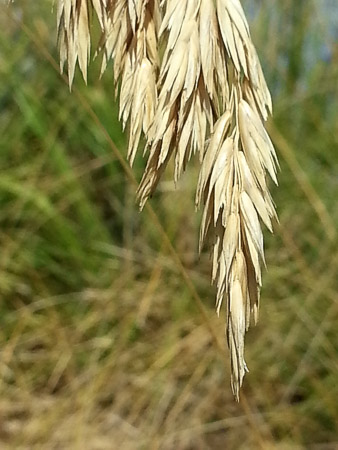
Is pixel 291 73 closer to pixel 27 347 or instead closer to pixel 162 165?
pixel 27 347

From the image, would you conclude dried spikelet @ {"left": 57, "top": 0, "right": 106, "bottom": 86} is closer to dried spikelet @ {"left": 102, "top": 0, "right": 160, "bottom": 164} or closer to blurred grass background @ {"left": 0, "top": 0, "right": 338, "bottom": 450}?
dried spikelet @ {"left": 102, "top": 0, "right": 160, "bottom": 164}

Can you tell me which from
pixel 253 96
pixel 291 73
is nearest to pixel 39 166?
pixel 291 73

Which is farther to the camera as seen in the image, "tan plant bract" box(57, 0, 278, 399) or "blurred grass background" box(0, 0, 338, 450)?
"blurred grass background" box(0, 0, 338, 450)

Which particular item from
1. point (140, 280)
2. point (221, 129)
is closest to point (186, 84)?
point (221, 129)

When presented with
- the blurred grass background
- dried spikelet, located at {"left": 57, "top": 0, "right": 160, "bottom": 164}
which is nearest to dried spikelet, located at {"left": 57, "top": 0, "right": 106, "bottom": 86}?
dried spikelet, located at {"left": 57, "top": 0, "right": 160, "bottom": 164}

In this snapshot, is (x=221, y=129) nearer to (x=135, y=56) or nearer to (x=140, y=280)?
(x=135, y=56)

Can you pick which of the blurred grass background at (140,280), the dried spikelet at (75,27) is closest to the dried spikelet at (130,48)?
the dried spikelet at (75,27)

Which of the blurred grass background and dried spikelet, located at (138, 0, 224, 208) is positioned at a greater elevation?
dried spikelet, located at (138, 0, 224, 208)
